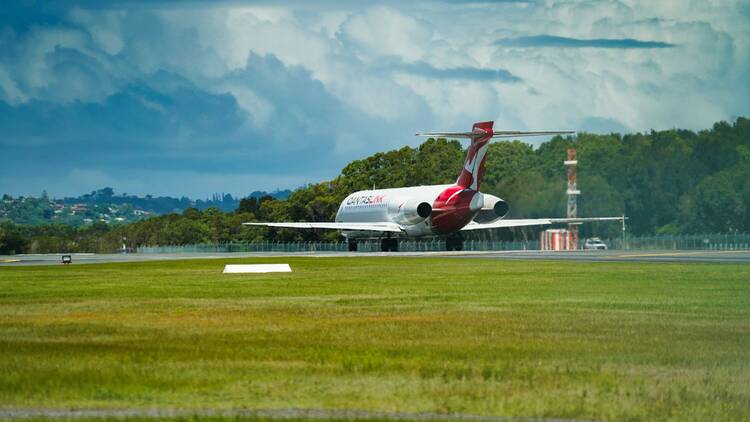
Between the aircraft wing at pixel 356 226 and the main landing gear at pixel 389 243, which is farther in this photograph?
the main landing gear at pixel 389 243

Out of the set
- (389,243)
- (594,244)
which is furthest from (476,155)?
(594,244)

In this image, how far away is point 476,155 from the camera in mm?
93688

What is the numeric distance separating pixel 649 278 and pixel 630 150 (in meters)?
102

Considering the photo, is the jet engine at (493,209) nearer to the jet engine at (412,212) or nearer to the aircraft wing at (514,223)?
the aircraft wing at (514,223)

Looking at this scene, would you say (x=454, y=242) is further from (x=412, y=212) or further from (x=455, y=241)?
(x=412, y=212)

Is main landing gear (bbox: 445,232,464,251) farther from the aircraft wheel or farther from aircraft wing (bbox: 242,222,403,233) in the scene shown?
aircraft wing (bbox: 242,222,403,233)

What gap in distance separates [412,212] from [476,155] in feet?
24.0

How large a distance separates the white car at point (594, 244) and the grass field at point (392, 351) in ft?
266

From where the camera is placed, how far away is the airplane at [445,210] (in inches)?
3696

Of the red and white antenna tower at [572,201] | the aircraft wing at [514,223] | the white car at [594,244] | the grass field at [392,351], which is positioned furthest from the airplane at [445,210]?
the grass field at [392,351]

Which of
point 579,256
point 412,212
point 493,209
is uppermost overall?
point 493,209

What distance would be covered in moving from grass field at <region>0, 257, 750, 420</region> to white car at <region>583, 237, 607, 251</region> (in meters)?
81.0

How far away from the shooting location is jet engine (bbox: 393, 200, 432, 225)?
96125mm

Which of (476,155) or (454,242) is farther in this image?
(454,242)
